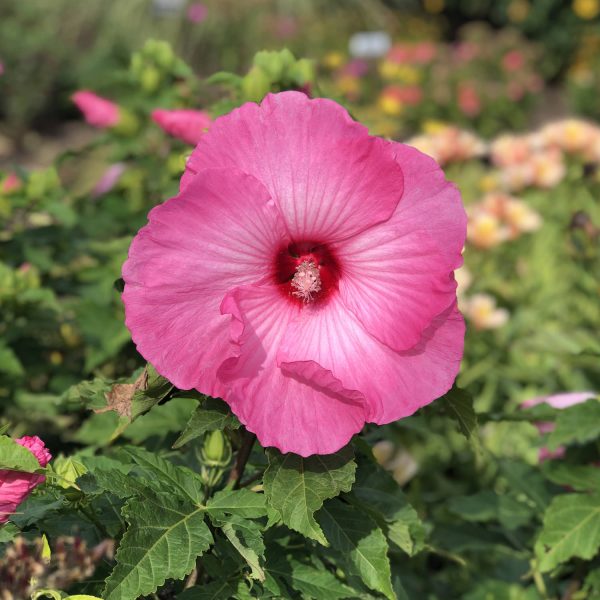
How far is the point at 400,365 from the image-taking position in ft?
3.15

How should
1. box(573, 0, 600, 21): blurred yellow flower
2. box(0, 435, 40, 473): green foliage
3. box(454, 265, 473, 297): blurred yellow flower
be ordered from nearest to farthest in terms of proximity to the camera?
box(0, 435, 40, 473): green foliage, box(454, 265, 473, 297): blurred yellow flower, box(573, 0, 600, 21): blurred yellow flower

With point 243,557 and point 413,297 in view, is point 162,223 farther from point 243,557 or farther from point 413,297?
point 243,557

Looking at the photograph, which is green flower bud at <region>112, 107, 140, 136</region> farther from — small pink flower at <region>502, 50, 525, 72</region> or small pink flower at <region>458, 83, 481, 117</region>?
small pink flower at <region>502, 50, 525, 72</region>

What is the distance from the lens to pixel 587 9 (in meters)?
10.2

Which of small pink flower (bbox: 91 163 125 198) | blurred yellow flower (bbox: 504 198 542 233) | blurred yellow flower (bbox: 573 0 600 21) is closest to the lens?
small pink flower (bbox: 91 163 125 198)

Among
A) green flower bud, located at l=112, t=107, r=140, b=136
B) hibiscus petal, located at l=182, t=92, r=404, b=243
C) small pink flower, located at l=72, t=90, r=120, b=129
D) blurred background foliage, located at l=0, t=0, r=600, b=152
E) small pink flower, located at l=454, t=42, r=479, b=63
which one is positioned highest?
hibiscus petal, located at l=182, t=92, r=404, b=243

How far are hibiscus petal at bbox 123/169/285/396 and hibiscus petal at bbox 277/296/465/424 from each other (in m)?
0.09

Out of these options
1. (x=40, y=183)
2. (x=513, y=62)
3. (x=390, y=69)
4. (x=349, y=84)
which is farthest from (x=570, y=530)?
(x=513, y=62)

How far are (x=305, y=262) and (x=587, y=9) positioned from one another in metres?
10.3

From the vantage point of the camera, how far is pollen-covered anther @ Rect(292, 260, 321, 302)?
1.02 metres

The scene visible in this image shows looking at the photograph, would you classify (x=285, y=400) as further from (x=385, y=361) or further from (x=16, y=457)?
(x=16, y=457)

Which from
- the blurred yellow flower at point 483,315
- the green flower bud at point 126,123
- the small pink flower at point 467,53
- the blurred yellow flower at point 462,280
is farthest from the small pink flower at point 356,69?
the green flower bud at point 126,123

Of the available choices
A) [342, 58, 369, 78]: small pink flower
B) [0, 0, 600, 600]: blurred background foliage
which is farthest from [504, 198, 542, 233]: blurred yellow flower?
[342, 58, 369, 78]: small pink flower

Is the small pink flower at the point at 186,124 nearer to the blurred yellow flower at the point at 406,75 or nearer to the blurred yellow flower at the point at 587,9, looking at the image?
the blurred yellow flower at the point at 406,75
